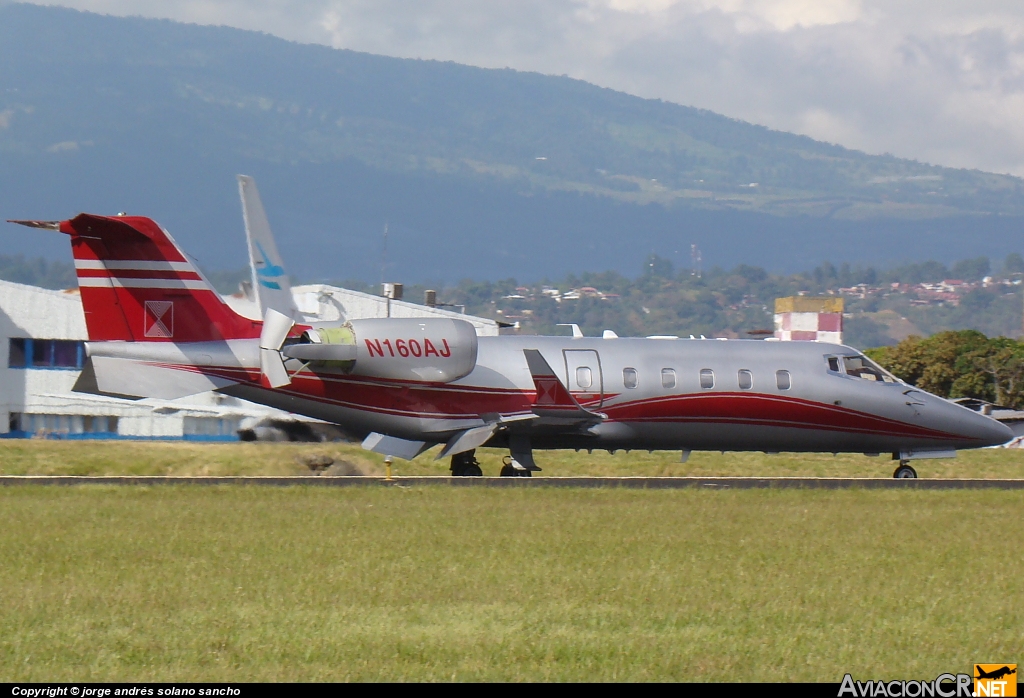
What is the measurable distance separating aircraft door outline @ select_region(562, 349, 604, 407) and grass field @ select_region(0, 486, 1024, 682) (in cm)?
589

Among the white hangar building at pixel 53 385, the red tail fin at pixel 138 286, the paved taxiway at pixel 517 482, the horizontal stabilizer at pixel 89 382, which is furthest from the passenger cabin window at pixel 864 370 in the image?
the white hangar building at pixel 53 385

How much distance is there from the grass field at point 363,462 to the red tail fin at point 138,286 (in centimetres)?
515

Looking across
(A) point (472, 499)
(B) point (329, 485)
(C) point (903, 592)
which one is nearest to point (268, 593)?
(C) point (903, 592)

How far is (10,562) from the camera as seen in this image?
14539mm

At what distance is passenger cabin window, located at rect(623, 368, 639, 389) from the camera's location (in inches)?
1103

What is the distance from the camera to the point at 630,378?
2806 cm

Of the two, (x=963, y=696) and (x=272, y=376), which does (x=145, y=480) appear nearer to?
(x=272, y=376)

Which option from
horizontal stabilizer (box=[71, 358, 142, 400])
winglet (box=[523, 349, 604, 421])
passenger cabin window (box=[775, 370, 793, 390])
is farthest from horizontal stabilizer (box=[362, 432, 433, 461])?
passenger cabin window (box=[775, 370, 793, 390])

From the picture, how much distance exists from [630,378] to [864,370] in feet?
19.0

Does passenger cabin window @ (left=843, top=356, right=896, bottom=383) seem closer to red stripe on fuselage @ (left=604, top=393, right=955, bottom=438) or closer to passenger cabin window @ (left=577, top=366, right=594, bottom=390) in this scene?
red stripe on fuselage @ (left=604, top=393, right=955, bottom=438)

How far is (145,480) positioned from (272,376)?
313cm

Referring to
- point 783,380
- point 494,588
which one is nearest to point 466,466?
point 783,380

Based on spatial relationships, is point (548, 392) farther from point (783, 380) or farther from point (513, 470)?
point (783, 380)

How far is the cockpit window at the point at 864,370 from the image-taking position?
29578 mm
